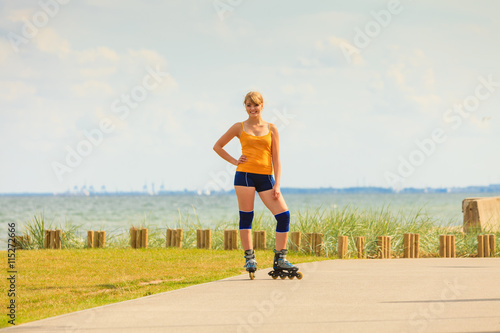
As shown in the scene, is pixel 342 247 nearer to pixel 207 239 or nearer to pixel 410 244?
pixel 410 244

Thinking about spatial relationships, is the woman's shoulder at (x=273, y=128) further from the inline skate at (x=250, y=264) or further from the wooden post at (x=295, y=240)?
the wooden post at (x=295, y=240)

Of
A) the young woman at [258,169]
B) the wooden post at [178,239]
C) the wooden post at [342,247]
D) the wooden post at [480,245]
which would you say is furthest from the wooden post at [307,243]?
the young woman at [258,169]

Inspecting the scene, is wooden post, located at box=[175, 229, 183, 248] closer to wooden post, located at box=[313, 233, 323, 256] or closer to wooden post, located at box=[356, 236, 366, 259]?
wooden post, located at box=[313, 233, 323, 256]

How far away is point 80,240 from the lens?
14500 millimetres

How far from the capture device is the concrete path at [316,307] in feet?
18.2

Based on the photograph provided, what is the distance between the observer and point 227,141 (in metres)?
8.34

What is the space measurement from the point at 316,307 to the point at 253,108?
2.73 meters

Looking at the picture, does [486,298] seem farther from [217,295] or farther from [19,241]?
[19,241]

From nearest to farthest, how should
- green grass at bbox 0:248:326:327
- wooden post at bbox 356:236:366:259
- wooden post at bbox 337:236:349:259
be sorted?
green grass at bbox 0:248:326:327 → wooden post at bbox 337:236:349:259 → wooden post at bbox 356:236:366:259

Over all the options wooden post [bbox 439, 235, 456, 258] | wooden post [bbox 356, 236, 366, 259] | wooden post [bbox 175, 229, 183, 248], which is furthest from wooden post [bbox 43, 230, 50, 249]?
wooden post [bbox 439, 235, 456, 258]

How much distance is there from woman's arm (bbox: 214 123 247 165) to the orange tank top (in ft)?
0.45

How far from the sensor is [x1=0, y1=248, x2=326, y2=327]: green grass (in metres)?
7.22

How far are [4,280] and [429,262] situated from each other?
19.8 feet

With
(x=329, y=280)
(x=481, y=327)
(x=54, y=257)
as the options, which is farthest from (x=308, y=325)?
(x=54, y=257)
